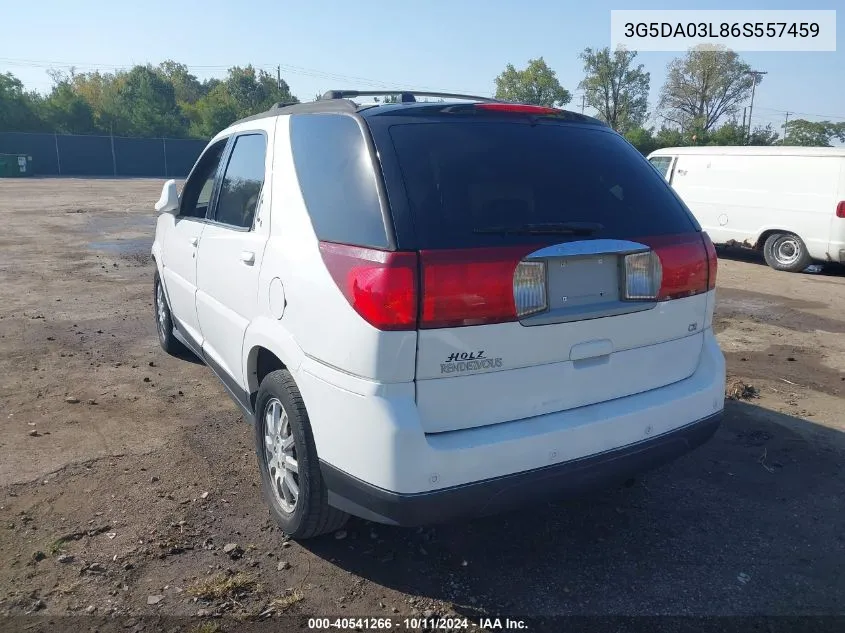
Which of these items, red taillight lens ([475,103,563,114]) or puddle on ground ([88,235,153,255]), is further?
puddle on ground ([88,235,153,255])

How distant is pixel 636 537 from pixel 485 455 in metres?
1.22

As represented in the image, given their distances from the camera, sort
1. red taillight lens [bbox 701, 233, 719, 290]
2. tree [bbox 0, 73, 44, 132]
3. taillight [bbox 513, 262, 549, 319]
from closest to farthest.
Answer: taillight [bbox 513, 262, 549, 319] < red taillight lens [bbox 701, 233, 719, 290] < tree [bbox 0, 73, 44, 132]

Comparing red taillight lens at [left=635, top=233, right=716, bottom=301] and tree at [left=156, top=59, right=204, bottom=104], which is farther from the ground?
tree at [left=156, top=59, right=204, bottom=104]

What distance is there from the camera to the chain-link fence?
1748 inches

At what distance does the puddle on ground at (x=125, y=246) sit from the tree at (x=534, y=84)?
56.1m

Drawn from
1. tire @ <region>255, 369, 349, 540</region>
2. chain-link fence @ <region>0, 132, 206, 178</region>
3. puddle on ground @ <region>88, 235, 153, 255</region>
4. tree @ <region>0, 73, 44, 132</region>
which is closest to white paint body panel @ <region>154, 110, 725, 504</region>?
tire @ <region>255, 369, 349, 540</region>

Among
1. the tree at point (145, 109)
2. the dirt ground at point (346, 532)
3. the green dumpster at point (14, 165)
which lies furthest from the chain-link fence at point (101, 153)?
the dirt ground at point (346, 532)

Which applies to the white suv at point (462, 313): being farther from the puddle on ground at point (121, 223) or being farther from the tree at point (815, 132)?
the tree at point (815, 132)

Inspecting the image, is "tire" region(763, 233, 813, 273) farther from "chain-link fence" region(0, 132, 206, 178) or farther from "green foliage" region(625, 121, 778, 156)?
"chain-link fence" region(0, 132, 206, 178)

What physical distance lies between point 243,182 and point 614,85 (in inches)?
2739

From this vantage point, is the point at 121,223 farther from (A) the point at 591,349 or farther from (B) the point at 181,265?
(A) the point at 591,349

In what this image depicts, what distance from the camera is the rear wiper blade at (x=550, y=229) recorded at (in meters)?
2.62

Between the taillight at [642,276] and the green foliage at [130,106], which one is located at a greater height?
the green foliage at [130,106]

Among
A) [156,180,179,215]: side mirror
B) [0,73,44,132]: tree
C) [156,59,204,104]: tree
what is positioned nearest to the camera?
[156,180,179,215]: side mirror
